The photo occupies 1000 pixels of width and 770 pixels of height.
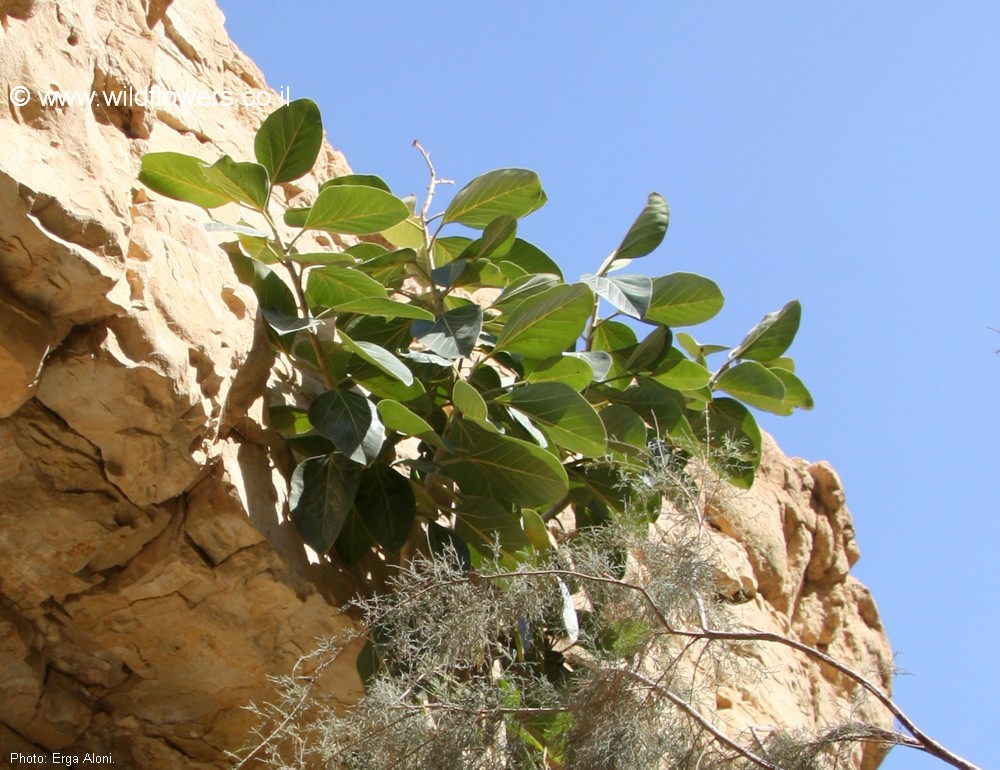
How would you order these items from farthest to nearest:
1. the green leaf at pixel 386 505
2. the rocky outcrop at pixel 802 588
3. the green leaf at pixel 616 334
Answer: the rocky outcrop at pixel 802 588, the green leaf at pixel 616 334, the green leaf at pixel 386 505

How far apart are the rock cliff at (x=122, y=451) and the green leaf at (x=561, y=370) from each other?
2.03ft

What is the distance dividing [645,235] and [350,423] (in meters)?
1.28

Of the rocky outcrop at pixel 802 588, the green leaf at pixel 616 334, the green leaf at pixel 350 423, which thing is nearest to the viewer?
the green leaf at pixel 350 423

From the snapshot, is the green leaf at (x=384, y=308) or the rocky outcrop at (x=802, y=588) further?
the rocky outcrop at (x=802, y=588)

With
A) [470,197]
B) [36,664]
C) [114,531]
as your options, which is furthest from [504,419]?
[36,664]

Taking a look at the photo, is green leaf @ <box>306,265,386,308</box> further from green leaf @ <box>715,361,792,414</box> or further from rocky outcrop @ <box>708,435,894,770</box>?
rocky outcrop @ <box>708,435,894,770</box>

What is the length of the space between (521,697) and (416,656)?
0.84 feet

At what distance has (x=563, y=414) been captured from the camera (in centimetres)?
308

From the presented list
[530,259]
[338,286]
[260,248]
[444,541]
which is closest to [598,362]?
→ [530,259]

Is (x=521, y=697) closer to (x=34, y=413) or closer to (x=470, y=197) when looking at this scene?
(x=34, y=413)

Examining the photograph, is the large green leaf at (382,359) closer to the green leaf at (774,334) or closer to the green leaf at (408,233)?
the green leaf at (408,233)

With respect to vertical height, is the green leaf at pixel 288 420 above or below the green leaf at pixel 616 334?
below

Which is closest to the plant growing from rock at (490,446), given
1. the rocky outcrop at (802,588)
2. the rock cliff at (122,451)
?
the rock cliff at (122,451)

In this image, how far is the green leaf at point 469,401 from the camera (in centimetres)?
292
